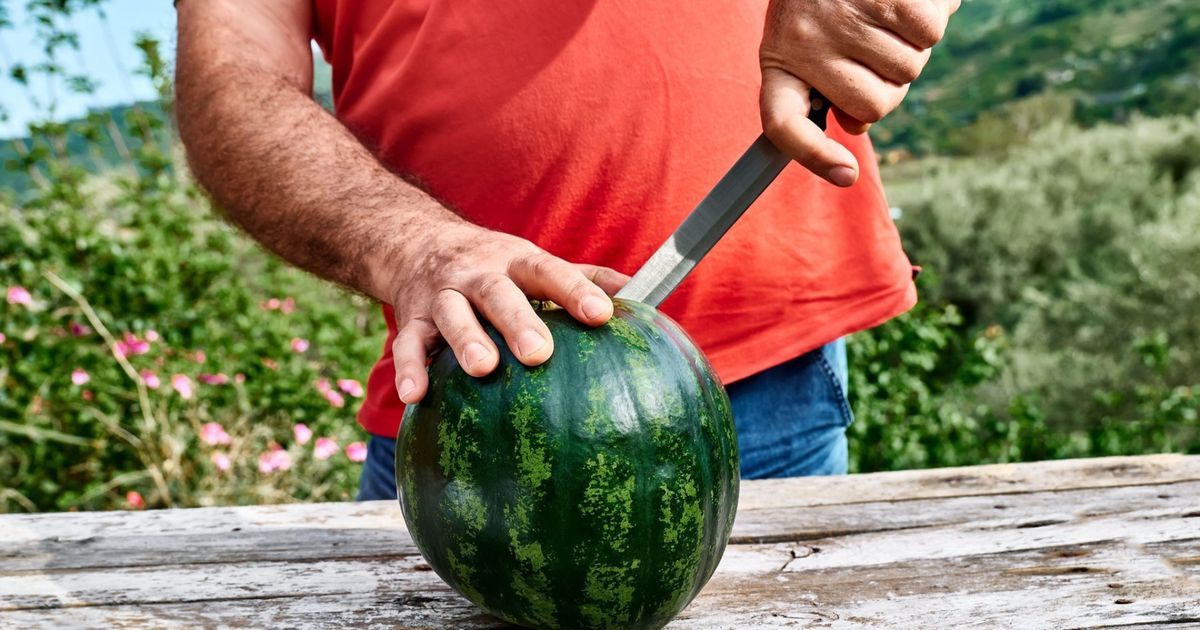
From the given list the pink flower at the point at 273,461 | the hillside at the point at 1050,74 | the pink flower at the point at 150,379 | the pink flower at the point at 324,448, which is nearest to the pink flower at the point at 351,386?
the pink flower at the point at 324,448

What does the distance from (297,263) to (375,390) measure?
49 cm

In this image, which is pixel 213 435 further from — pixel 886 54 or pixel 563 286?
pixel 886 54

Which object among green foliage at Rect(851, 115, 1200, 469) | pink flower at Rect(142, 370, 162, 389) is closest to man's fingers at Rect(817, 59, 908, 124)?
green foliage at Rect(851, 115, 1200, 469)

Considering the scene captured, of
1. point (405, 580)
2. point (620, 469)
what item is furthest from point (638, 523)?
point (405, 580)

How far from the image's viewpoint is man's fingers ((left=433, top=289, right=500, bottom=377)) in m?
1.39

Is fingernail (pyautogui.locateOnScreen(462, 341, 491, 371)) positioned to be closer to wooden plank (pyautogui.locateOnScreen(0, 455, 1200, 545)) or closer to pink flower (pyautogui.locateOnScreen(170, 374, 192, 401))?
wooden plank (pyautogui.locateOnScreen(0, 455, 1200, 545))

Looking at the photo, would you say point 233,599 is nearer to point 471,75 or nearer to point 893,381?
point 471,75

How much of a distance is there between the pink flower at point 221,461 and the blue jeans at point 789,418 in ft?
7.43

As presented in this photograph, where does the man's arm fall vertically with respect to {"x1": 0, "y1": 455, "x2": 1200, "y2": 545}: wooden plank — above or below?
above

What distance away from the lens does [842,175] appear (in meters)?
1.56

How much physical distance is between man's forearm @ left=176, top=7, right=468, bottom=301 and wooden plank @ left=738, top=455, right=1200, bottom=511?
99 centimetres

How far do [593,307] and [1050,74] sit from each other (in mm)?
25780

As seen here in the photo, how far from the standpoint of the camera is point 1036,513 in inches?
83.0

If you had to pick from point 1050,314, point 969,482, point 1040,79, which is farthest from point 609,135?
point 1040,79
